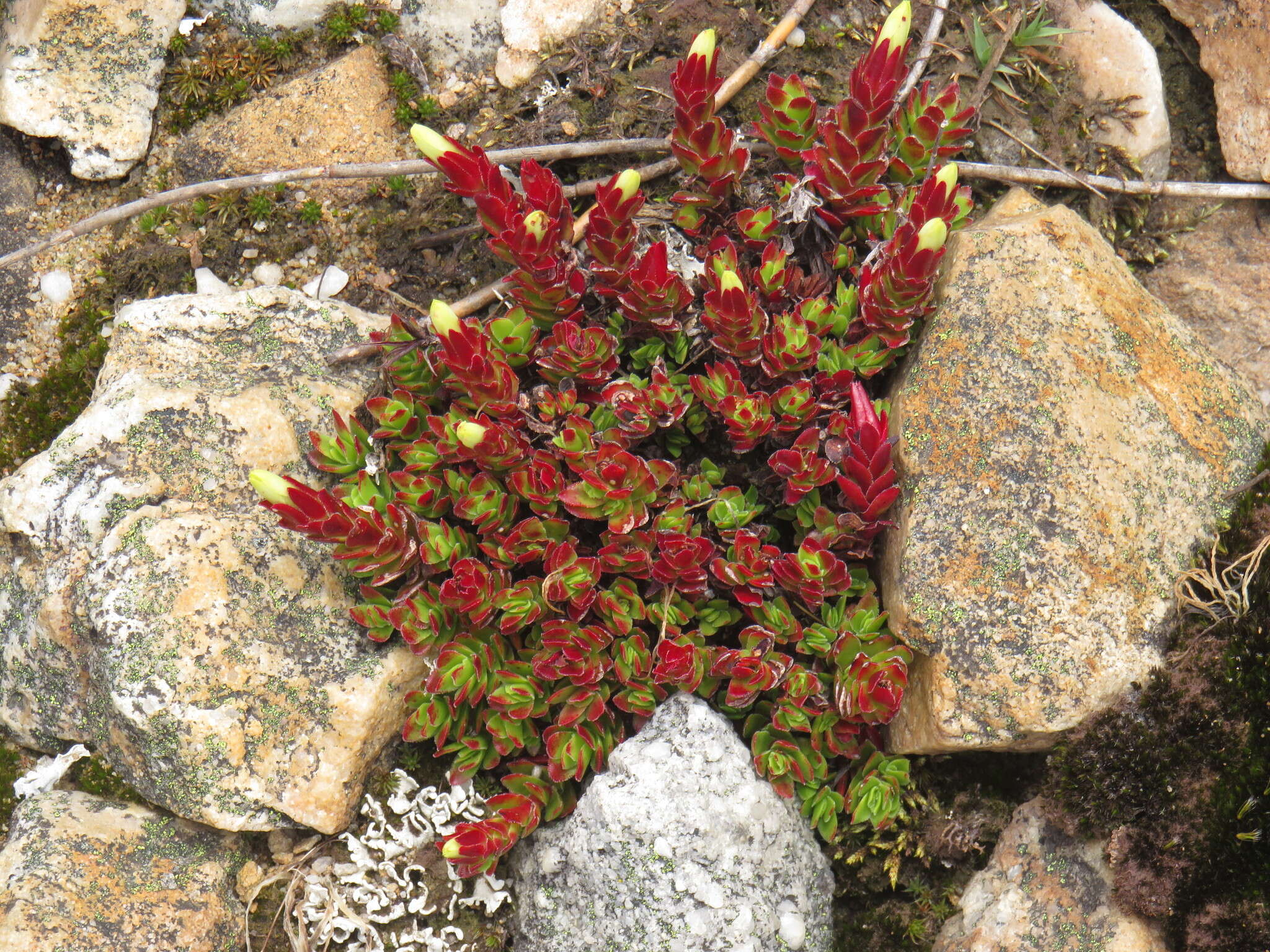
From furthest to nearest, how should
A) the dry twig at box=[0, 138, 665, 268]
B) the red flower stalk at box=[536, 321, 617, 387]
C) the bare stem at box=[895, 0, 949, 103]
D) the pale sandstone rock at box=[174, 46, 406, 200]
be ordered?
the pale sandstone rock at box=[174, 46, 406, 200] → the bare stem at box=[895, 0, 949, 103] → the dry twig at box=[0, 138, 665, 268] → the red flower stalk at box=[536, 321, 617, 387]

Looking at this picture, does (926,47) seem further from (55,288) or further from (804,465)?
(55,288)

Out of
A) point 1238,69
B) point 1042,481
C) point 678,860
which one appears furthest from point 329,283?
point 1238,69

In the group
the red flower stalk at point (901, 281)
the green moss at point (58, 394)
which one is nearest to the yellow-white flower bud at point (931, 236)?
the red flower stalk at point (901, 281)

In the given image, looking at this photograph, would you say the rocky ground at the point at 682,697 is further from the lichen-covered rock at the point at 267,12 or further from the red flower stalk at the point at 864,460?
the lichen-covered rock at the point at 267,12

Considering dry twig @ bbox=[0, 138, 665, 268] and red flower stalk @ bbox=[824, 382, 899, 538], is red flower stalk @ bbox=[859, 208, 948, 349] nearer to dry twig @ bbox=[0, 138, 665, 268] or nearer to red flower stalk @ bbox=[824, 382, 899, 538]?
red flower stalk @ bbox=[824, 382, 899, 538]

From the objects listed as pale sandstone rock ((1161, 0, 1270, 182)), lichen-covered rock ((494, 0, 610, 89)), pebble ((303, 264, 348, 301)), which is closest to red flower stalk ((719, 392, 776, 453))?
pebble ((303, 264, 348, 301))

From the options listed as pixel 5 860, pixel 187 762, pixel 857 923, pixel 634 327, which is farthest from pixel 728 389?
pixel 5 860
